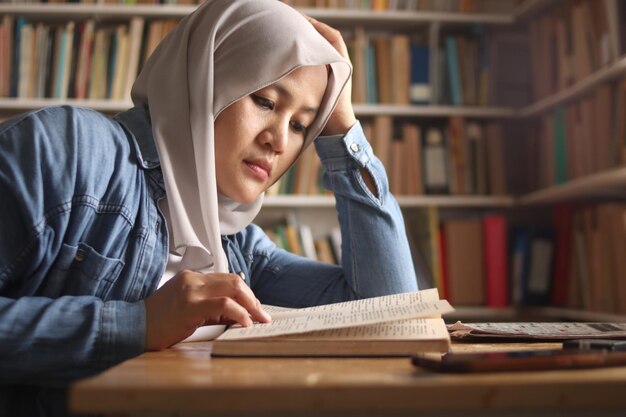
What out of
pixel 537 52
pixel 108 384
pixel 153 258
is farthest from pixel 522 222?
pixel 108 384

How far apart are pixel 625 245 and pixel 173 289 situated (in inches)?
79.6

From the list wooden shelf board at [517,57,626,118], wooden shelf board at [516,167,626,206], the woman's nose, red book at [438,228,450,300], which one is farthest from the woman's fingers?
red book at [438,228,450,300]

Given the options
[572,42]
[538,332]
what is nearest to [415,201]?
[572,42]

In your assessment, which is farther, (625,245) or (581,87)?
(581,87)

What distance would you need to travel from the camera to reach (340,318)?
0.80 m

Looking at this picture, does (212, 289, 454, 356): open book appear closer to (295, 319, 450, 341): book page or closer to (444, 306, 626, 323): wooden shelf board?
(295, 319, 450, 341): book page

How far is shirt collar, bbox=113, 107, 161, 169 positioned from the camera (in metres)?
1.11

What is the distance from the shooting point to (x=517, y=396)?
20.0 inches

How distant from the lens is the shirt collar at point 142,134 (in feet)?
3.66

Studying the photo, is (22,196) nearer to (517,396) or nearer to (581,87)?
(517,396)

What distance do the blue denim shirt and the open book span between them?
15 cm

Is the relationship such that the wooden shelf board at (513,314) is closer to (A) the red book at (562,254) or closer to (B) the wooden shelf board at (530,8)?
(A) the red book at (562,254)

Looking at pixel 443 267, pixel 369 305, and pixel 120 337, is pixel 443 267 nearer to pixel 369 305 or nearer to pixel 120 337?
pixel 369 305

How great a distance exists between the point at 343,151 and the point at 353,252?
0.20m
